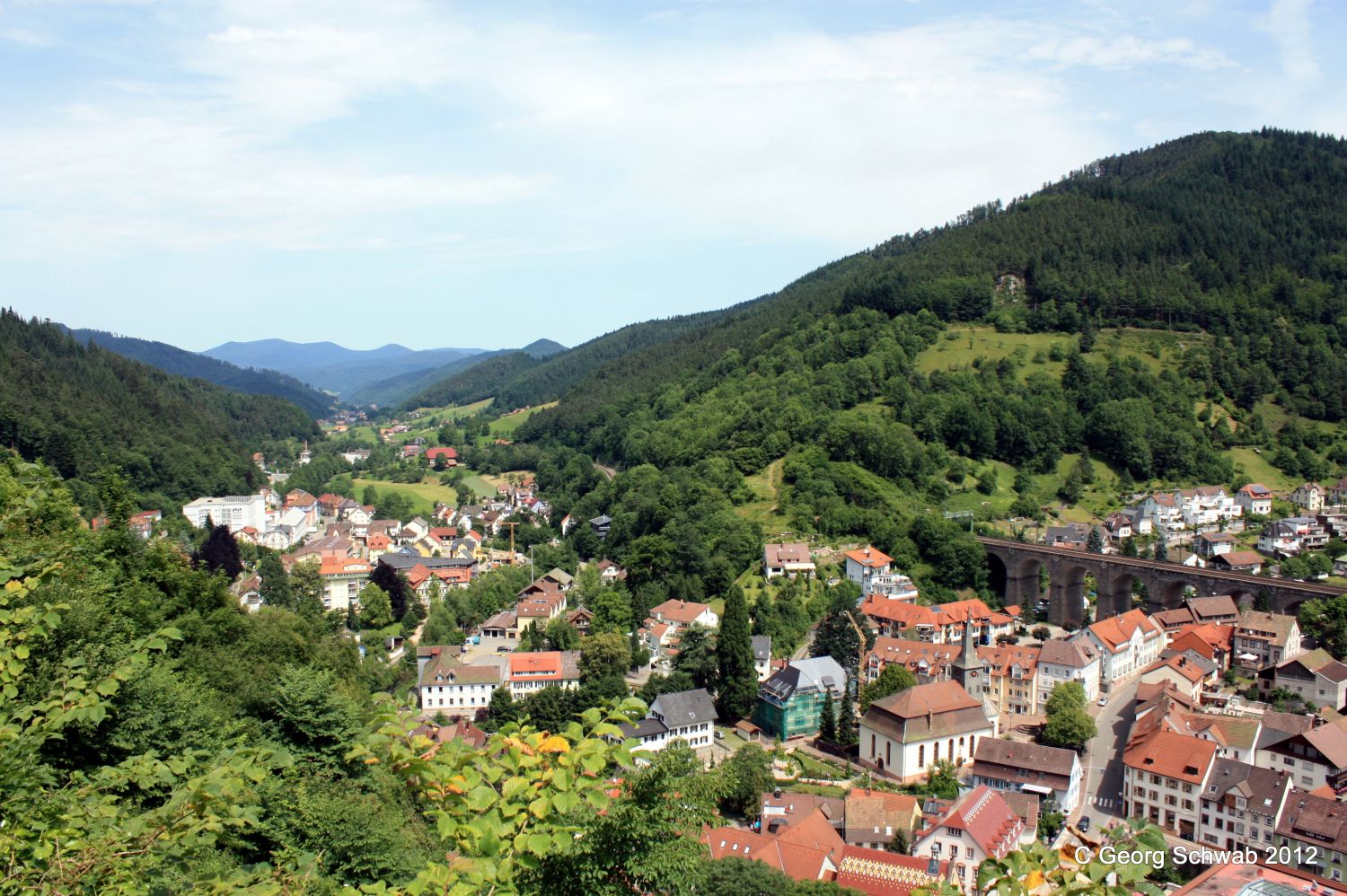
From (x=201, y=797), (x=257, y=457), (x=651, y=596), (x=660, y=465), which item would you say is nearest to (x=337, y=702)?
(x=201, y=797)

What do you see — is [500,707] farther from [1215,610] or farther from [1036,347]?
[1036,347]

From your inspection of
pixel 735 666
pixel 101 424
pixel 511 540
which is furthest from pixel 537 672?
pixel 101 424

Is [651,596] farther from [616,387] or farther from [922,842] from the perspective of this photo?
[616,387]

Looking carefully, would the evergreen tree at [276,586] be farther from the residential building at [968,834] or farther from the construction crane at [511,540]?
the residential building at [968,834]

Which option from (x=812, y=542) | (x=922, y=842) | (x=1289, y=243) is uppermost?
(x=1289, y=243)

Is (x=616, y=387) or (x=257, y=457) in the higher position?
(x=616, y=387)

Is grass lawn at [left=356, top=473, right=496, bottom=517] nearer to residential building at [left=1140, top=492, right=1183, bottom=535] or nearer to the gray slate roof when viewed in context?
the gray slate roof
